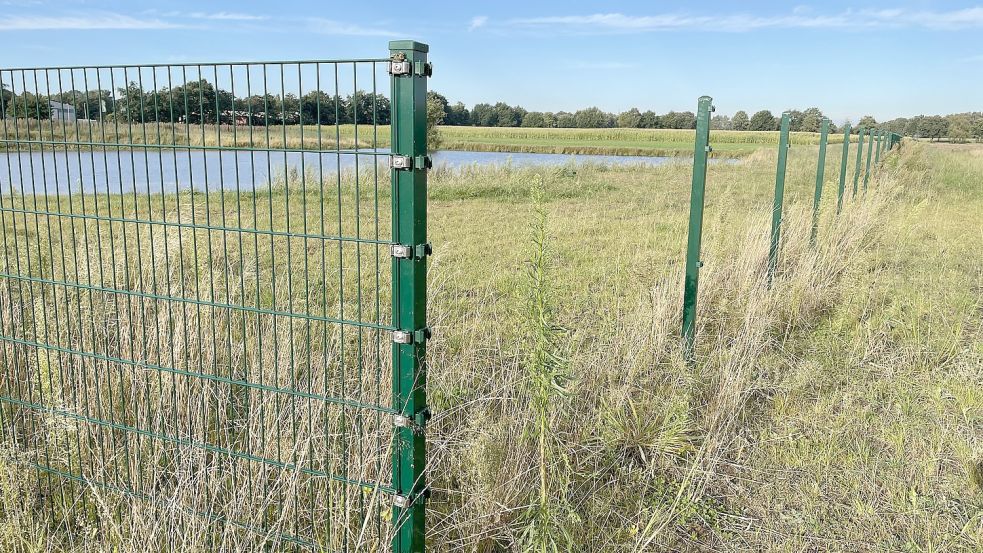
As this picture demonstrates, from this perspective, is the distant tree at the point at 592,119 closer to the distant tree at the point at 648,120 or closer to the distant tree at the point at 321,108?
the distant tree at the point at 648,120

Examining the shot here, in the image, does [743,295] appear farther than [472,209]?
No

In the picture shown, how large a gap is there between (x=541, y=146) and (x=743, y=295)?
108 ft

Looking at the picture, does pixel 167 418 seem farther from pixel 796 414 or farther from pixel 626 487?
pixel 796 414

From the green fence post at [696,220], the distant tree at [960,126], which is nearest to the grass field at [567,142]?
the distant tree at [960,126]

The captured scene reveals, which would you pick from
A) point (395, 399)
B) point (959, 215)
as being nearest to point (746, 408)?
point (395, 399)

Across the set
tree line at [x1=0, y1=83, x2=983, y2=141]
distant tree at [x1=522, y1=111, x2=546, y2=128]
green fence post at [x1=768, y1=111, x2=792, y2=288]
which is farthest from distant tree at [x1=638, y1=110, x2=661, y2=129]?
distant tree at [x1=522, y1=111, x2=546, y2=128]

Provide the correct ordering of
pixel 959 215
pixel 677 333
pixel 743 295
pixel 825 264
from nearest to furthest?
pixel 677 333 < pixel 743 295 < pixel 825 264 < pixel 959 215

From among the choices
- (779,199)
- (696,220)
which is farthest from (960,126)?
(696,220)

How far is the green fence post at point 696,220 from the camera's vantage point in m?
4.25

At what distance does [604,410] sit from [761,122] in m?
8.69

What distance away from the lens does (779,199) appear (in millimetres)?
5770

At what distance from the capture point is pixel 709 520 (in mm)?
3020

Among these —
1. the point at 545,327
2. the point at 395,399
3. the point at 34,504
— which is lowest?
the point at 34,504

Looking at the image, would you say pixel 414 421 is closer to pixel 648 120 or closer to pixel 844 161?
pixel 844 161
